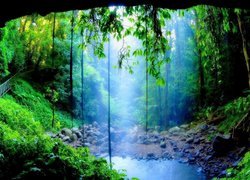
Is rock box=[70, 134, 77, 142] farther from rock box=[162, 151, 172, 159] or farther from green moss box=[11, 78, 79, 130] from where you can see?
rock box=[162, 151, 172, 159]

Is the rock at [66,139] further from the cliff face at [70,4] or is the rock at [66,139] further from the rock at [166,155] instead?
the cliff face at [70,4]

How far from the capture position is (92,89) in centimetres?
2738

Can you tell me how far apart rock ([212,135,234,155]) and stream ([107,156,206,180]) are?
1.43 m

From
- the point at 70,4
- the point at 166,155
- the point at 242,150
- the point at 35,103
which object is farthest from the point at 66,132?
the point at 70,4

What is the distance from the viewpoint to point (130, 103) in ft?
115

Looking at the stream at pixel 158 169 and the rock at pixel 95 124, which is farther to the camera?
the rock at pixel 95 124

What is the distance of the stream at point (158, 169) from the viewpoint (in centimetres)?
1220

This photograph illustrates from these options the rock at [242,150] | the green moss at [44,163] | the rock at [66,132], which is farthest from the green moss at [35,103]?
the green moss at [44,163]

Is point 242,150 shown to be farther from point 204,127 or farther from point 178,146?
point 204,127

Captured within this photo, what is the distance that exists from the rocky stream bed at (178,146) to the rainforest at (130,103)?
64mm

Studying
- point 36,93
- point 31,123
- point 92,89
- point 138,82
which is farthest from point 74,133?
point 138,82

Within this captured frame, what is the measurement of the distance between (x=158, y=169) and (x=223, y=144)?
3.38 meters

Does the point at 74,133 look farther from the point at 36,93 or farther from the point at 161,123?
the point at 161,123

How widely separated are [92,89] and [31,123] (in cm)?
1467
